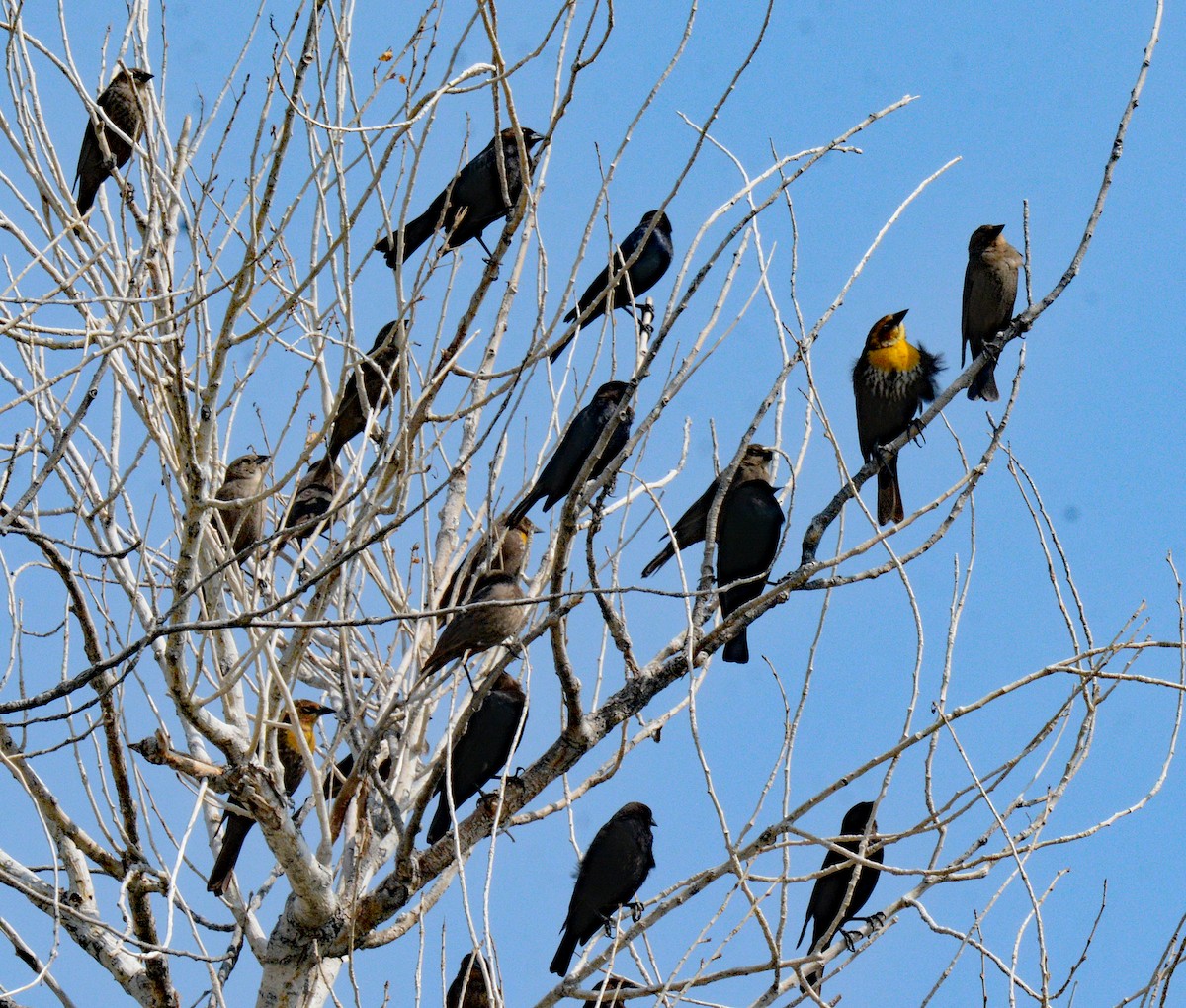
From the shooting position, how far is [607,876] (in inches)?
219

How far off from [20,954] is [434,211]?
3565mm

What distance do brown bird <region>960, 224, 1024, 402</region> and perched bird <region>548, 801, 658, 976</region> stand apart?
2532mm

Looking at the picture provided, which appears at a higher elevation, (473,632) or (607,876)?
(473,632)

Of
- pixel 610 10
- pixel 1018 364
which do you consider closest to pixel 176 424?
pixel 610 10

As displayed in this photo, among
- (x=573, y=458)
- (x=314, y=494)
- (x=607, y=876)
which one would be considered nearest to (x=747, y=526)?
(x=573, y=458)

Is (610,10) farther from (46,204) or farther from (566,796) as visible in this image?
(566,796)

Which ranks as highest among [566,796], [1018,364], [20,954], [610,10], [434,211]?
[434,211]

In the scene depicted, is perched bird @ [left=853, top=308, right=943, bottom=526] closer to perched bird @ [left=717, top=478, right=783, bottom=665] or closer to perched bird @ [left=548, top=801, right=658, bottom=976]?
perched bird @ [left=717, top=478, right=783, bottom=665]

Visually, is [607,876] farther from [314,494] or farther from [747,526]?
[314,494]

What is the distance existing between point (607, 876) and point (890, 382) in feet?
7.85

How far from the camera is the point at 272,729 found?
13.5 feet

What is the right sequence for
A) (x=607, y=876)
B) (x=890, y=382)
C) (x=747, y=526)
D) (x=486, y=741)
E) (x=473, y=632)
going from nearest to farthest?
(x=473, y=632) → (x=486, y=741) → (x=747, y=526) → (x=607, y=876) → (x=890, y=382)

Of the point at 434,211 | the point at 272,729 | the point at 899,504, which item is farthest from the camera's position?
the point at 434,211

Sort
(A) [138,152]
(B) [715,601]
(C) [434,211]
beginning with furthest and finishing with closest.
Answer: (C) [434,211] < (B) [715,601] < (A) [138,152]
